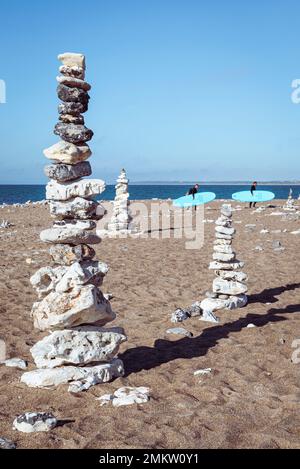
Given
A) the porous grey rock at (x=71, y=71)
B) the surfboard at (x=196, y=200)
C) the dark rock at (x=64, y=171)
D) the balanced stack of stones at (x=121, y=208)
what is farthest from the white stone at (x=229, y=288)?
the surfboard at (x=196, y=200)

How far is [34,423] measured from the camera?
5.06 m

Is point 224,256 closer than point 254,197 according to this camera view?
Yes

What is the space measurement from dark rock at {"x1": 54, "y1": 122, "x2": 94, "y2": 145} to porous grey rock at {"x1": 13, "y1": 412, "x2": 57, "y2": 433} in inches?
154

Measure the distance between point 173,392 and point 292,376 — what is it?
6.06 ft

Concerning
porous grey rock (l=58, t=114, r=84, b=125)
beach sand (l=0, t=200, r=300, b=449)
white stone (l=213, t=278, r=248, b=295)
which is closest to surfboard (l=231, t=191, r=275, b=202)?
beach sand (l=0, t=200, r=300, b=449)

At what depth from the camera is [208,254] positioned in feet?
59.8

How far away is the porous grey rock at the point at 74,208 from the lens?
22.0 feet

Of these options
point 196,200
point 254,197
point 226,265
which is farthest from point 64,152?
point 254,197

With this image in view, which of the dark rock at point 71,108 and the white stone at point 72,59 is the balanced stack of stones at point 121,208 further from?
the white stone at point 72,59

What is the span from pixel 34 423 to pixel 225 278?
692 centimetres

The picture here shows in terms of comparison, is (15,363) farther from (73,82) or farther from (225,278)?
(225,278)

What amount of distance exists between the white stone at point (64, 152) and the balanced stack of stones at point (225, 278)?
17.5 ft
